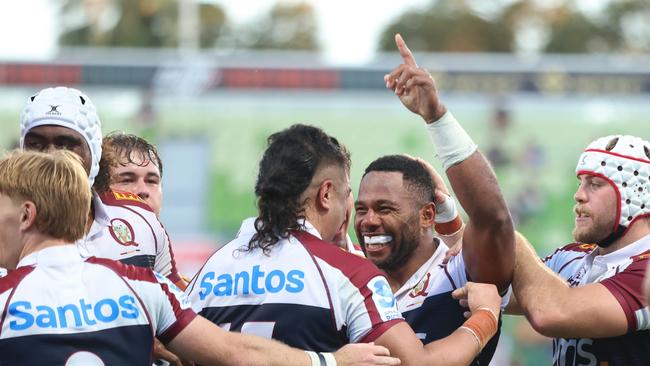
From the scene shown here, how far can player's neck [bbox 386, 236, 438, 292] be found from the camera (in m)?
5.64

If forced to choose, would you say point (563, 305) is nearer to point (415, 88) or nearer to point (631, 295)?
point (631, 295)

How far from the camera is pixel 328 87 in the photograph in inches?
1126

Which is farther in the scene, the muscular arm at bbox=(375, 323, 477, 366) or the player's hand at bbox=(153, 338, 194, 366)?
the player's hand at bbox=(153, 338, 194, 366)

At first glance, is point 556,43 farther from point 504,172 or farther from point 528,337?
point 528,337

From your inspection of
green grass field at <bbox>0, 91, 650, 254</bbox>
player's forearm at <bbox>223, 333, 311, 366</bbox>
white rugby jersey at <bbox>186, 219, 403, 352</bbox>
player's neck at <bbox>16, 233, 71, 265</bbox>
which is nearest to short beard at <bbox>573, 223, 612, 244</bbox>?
white rugby jersey at <bbox>186, 219, 403, 352</bbox>

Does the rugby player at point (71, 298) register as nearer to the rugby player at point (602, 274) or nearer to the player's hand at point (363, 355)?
the player's hand at point (363, 355)

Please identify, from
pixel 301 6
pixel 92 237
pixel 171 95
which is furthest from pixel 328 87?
pixel 92 237

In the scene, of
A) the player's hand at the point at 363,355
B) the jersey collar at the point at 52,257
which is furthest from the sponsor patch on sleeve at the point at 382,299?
the jersey collar at the point at 52,257

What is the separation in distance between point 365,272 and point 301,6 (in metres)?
41.7

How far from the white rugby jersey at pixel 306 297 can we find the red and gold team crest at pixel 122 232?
0.73 m

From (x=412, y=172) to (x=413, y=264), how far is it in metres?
0.45

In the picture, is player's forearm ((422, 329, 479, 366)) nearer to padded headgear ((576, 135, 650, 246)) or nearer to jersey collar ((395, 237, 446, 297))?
jersey collar ((395, 237, 446, 297))

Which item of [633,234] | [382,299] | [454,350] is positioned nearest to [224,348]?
[382,299]

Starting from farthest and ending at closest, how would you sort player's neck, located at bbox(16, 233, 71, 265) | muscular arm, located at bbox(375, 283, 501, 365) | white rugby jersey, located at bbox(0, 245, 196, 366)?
muscular arm, located at bbox(375, 283, 501, 365) → player's neck, located at bbox(16, 233, 71, 265) → white rugby jersey, located at bbox(0, 245, 196, 366)
